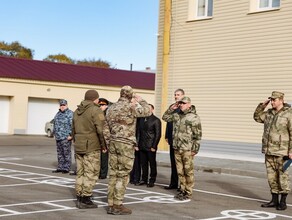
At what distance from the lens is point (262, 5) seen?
20.4 m

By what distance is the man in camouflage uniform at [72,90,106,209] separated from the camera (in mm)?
9297

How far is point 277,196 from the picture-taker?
10.1 meters

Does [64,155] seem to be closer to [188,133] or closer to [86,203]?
[188,133]

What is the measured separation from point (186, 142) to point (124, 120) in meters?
1.98

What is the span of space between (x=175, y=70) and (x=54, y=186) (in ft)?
38.7

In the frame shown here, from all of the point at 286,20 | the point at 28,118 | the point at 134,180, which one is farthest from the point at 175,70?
the point at 28,118

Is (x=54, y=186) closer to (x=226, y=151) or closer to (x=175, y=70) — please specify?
(x=226, y=151)

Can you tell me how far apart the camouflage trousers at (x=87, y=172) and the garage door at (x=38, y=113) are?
30.7 m

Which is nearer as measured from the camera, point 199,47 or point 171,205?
point 171,205

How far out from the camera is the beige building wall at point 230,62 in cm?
1952

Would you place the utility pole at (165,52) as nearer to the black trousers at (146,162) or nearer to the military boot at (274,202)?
the black trousers at (146,162)

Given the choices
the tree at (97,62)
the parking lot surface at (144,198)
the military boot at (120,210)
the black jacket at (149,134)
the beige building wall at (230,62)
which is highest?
the tree at (97,62)

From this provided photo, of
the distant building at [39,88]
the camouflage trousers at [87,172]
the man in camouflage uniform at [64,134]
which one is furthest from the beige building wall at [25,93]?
the camouflage trousers at [87,172]

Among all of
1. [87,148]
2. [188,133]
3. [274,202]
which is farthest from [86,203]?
[274,202]
